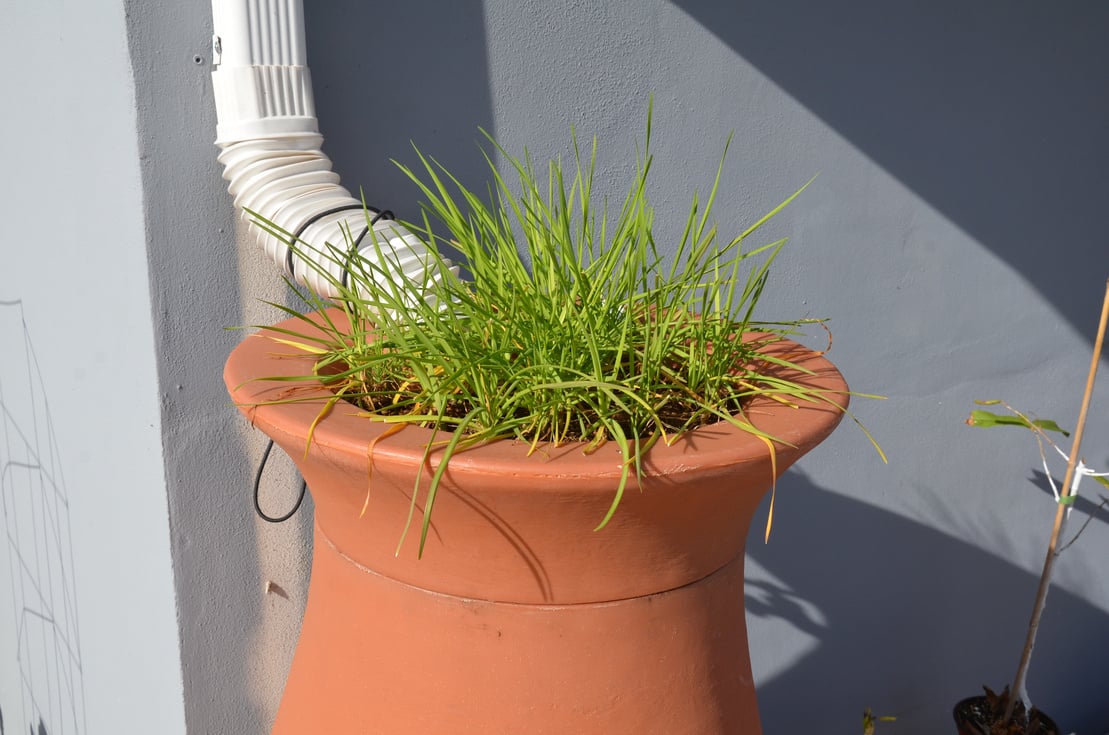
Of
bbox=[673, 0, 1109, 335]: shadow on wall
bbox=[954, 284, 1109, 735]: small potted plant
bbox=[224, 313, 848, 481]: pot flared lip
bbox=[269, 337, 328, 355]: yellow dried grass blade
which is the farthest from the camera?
bbox=[954, 284, 1109, 735]: small potted plant

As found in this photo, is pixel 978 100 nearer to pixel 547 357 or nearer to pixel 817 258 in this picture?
pixel 817 258

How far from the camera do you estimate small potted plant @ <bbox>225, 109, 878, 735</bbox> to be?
78cm

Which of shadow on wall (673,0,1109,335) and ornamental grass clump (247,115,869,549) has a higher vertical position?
shadow on wall (673,0,1109,335)

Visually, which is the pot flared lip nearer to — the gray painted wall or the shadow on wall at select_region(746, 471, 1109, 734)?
the gray painted wall

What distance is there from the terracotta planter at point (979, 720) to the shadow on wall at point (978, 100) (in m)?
0.85

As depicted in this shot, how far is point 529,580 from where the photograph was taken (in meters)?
0.81

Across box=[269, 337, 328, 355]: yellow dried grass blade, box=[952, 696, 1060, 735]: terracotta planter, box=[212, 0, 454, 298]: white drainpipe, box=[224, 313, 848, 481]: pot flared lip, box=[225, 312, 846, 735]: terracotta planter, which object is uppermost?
box=[212, 0, 454, 298]: white drainpipe

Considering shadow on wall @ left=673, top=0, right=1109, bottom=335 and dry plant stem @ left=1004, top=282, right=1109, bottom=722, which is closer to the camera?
shadow on wall @ left=673, top=0, right=1109, bottom=335

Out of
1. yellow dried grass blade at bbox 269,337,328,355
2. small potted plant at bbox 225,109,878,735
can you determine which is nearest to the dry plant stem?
small potted plant at bbox 225,109,878,735

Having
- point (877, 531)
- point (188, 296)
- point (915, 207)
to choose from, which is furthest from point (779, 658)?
point (188, 296)

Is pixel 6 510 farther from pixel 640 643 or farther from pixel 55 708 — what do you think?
pixel 640 643

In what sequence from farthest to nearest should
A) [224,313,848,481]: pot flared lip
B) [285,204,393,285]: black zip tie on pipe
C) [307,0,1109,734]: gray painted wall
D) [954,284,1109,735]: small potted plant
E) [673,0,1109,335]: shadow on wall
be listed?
1. [954,284,1109,735]: small potted plant
2. [673,0,1109,335]: shadow on wall
3. [307,0,1109,734]: gray painted wall
4. [285,204,393,285]: black zip tie on pipe
5. [224,313,848,481]: pot flared lip

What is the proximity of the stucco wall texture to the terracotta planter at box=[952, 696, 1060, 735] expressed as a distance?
0.17 meters

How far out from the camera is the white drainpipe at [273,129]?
1189mm
